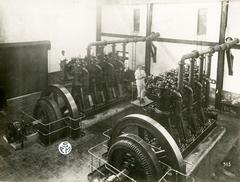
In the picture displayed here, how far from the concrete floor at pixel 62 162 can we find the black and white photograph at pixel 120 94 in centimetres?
2

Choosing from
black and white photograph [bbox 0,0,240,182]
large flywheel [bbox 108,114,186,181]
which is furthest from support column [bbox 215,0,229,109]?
large flywheel [bbox 108,114,186,181]

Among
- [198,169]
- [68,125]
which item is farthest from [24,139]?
[198,169]

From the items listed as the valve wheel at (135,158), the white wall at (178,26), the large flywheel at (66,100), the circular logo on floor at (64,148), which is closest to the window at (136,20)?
the white wall at (178,26)

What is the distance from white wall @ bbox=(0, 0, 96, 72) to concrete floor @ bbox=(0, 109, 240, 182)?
16.0 ft

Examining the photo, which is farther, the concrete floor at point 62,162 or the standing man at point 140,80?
the standing man at point 140,80

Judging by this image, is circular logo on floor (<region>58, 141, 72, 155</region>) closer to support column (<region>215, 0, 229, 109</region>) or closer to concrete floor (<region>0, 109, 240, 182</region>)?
concrete floor (<region>0, 109, 240, 182</region>)

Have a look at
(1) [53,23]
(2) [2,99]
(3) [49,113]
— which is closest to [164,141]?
(3) [49,113]

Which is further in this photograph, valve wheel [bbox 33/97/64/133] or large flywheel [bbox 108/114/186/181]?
valve wheel [bbox 33/97/64/133]

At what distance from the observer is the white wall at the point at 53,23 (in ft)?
33.0

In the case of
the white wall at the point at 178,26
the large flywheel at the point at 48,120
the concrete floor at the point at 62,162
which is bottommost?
the concrete floor at the point at 62,162

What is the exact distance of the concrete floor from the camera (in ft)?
17.4

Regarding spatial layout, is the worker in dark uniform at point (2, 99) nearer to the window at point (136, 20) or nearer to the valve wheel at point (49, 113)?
the valve wheel at point (49, 113)

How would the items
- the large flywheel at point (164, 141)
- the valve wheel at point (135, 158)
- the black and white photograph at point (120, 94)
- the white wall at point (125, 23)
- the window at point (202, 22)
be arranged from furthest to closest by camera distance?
1. the white wall at point (125, 23)
2. the window at point (202, 22)
3. the black and white photograph at point (120, 94)
4. the large flywheel at point (164, 141)
5. the valve wheel at point (135, 158)

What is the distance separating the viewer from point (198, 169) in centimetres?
562
